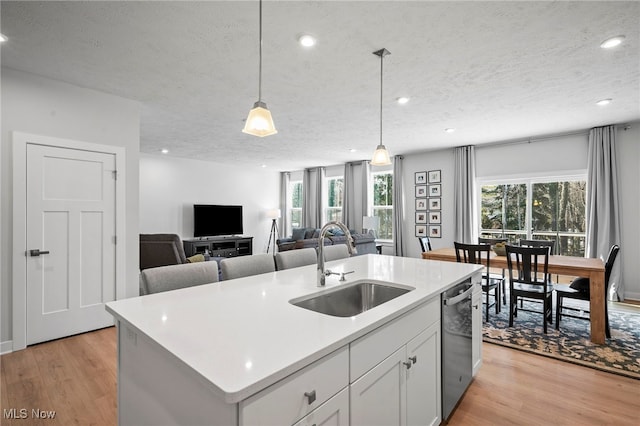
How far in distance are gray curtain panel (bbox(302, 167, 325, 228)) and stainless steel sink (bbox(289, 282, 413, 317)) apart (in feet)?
21.9

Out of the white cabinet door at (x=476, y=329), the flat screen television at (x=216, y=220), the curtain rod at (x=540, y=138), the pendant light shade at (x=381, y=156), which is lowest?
the white cabinet door at (x=476, y=329)

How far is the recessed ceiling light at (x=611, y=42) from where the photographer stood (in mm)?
2348

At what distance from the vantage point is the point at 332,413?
1045mm

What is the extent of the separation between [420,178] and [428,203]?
0.58m

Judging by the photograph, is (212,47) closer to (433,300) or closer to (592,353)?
(433,300)

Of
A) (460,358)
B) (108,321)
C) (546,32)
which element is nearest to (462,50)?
(546,32)

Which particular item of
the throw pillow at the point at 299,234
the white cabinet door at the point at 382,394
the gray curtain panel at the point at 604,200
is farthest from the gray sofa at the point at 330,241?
the gray curtain panel at the point at 604,200

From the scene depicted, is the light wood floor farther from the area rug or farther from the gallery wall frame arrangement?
the gallery wall frame arrangement

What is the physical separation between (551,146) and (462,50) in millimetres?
3950

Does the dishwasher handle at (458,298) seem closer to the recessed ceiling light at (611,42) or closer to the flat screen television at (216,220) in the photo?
the recessed ceiling light at (611,42)

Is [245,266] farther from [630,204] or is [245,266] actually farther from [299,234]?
[299,234]

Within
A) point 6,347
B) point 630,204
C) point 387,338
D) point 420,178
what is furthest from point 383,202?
point 6,347

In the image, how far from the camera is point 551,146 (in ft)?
17.4

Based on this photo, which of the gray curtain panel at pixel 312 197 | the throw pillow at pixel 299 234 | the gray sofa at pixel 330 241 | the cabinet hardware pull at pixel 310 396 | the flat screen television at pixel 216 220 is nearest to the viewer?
the cabinet hardware pull at pixel 310 396
